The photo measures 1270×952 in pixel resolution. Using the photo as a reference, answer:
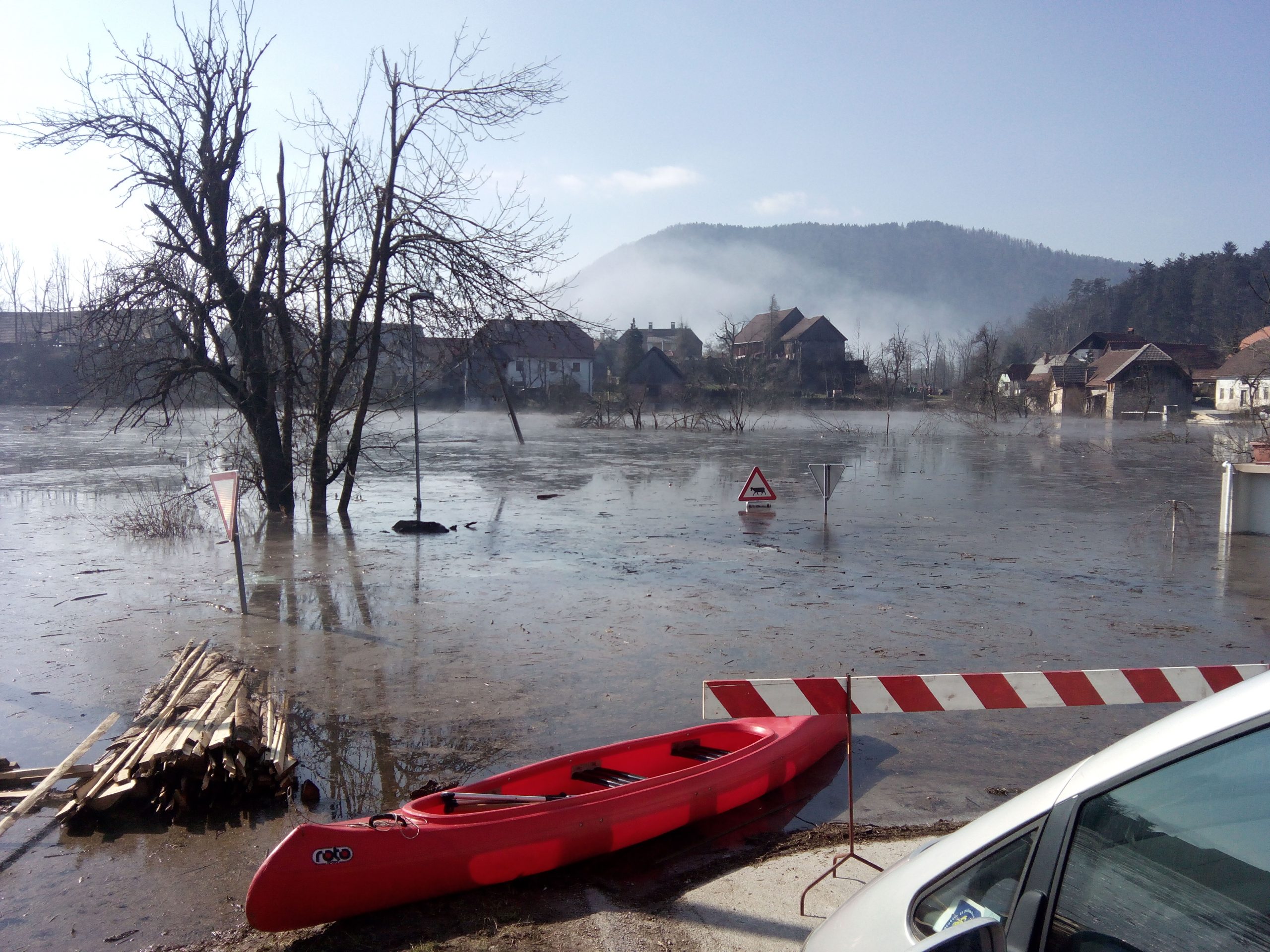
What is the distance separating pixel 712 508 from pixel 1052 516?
6623 mm

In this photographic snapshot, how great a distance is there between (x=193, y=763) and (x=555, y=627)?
4.67 m

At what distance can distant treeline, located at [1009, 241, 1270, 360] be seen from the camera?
3755 inches

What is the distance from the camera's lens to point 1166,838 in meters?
1.70

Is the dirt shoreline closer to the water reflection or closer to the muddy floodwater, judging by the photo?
the muddy floodwater

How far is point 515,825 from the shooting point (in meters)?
4.29

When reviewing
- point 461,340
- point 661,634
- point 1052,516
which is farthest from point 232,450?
point 1052,516

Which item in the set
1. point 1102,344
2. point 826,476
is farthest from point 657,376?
point 826,476

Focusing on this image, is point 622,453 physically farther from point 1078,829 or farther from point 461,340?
point 1078,829

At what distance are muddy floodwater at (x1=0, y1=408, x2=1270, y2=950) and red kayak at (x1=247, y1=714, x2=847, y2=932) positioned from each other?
556 mm

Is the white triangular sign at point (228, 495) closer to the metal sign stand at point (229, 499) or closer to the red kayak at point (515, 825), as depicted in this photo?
the metal sign stand at point (229, 499)

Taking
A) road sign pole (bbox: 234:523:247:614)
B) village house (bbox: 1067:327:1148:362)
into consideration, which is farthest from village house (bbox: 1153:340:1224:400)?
road sign pole (bbox: 234:523:247:614)

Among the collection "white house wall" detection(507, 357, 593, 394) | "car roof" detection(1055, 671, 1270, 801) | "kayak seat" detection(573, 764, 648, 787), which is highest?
"white house wall" detection(507, 357, 593, 394)

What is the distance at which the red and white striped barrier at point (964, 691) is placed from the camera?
4062 millimetres

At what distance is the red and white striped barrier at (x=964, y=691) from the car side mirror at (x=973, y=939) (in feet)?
7.28
